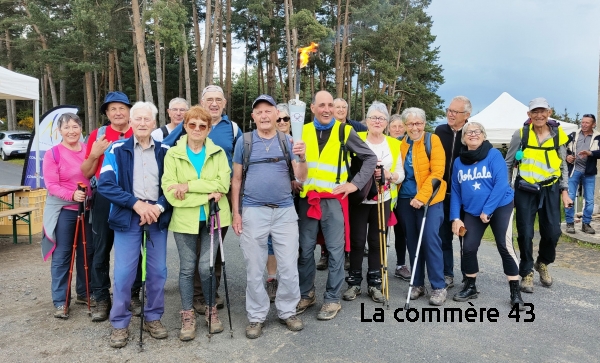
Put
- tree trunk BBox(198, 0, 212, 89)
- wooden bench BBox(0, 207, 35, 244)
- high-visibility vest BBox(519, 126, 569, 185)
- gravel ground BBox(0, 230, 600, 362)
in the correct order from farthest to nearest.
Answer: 1. tree trunk BBox(198, 0, 212, 89)
2. wooden bench BBox(0, 207, 35, 244)
3. high-visibility vest BBox(519, 126, 569, 185)
4. gravel ground BBox(0, 230, 600, 362)

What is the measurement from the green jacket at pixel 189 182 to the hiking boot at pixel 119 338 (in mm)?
977

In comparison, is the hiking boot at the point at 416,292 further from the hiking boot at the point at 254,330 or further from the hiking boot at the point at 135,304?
the hiking boot at the point at 135,304

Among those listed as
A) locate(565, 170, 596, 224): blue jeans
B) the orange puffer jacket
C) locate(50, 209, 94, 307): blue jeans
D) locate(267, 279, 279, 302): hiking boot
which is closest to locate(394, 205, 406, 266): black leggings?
the orange puffer jacket

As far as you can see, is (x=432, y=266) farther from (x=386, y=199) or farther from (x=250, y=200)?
(x=250, y=200)

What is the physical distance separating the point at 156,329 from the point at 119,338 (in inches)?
12.3

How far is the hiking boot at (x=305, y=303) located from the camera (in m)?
4.37

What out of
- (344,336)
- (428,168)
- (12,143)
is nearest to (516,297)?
(428,168)

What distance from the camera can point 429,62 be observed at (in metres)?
37.6

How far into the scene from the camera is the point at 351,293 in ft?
15.7

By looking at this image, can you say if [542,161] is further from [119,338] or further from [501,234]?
[119,338]

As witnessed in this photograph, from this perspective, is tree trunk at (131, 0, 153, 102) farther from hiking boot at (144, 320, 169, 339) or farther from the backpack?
hiking boot at (144, 320, 169, 339)

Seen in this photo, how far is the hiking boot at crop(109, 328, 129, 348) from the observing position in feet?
12.0

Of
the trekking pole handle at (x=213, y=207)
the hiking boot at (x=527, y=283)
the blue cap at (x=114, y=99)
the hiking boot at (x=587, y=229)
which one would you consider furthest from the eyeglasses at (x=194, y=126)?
the hiking boot at (x=587, y=229)

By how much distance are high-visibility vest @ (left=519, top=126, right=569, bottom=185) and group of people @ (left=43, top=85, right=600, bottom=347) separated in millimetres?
16
